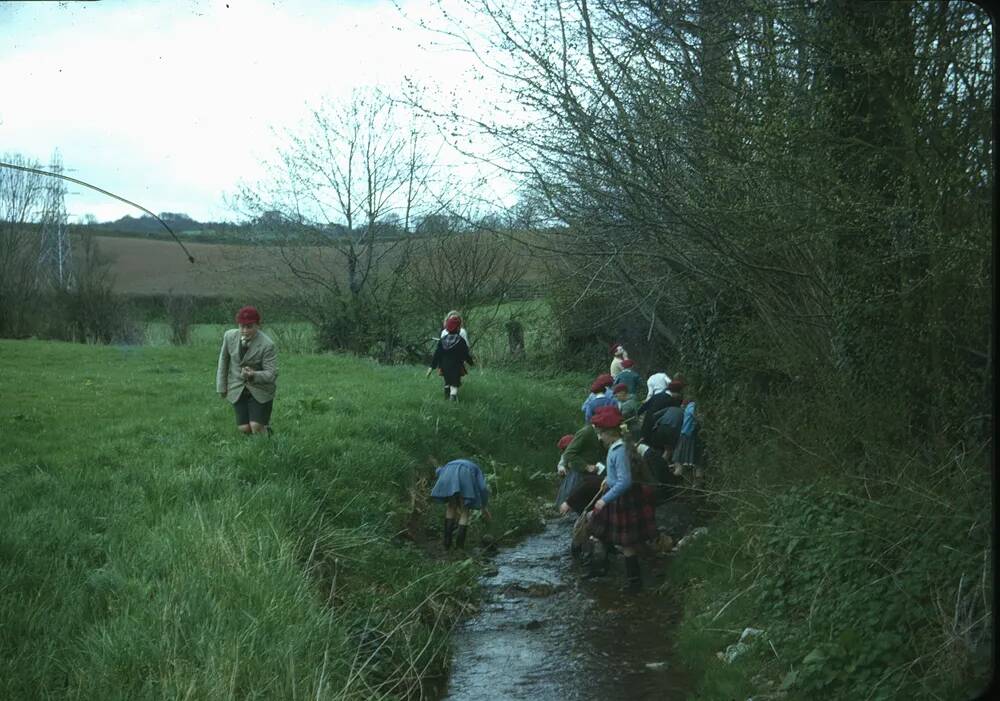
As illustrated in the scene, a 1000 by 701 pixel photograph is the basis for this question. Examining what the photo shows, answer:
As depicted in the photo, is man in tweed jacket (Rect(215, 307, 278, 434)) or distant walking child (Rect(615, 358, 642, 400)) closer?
man in tweed jacket (Rect(215, 307, 278, 434))

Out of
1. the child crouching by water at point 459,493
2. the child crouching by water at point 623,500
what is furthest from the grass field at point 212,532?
the child crouching by water at point 623,500

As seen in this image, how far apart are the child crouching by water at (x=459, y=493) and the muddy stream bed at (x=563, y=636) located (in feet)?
2.08

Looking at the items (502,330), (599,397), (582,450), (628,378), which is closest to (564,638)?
(582,450)

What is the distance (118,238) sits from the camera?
332 inches

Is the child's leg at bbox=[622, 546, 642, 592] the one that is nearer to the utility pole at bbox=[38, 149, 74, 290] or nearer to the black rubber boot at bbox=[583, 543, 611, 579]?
the black rubber boot at bbox=[583, 543, 611, 579]

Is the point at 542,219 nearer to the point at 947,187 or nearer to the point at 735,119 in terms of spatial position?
the point at 735,119

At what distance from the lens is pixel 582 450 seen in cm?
1264

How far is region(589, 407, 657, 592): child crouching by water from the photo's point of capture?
35.9 ft

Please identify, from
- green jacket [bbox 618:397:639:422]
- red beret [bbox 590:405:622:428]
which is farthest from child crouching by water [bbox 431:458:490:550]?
green jacket [bbox 618:397:639:422]

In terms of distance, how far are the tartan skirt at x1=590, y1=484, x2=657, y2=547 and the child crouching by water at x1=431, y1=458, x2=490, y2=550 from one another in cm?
136

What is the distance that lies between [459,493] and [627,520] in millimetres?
1910

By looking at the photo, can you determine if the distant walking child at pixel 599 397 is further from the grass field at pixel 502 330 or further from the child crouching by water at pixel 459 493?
the grass field at pixel 502 330

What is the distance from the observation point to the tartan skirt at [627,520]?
11234 millimetres

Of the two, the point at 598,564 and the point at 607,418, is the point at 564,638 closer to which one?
the point at 598,564
